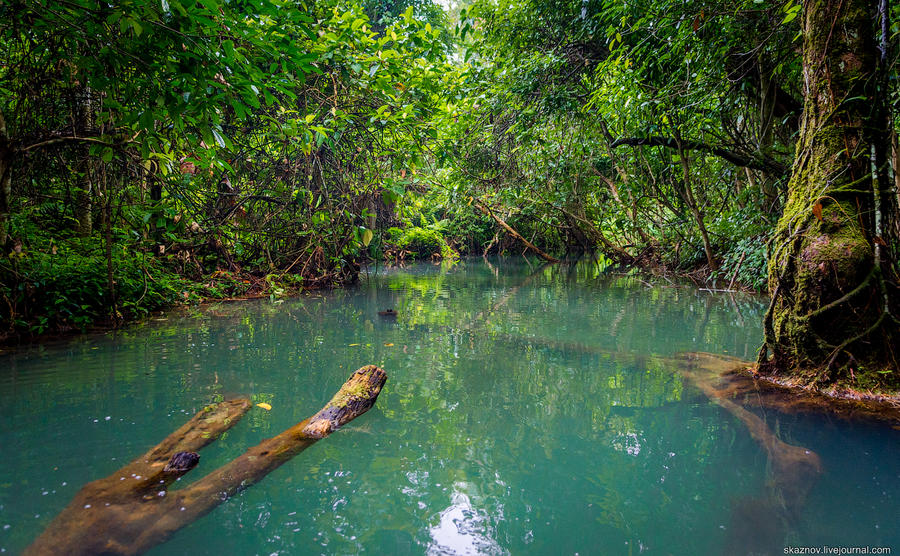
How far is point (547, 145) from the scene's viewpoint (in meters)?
7.50

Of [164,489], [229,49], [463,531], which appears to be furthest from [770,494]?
[229,49]

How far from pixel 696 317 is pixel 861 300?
3.01 m

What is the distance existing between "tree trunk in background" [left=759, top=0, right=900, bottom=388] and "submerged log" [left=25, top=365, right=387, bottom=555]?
274 cm

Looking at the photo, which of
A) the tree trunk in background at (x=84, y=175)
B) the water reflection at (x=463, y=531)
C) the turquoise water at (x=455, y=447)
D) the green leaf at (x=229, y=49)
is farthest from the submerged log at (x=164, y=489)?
the tree trunk in background at (x=84, y=175)

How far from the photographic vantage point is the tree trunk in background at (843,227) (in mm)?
2500

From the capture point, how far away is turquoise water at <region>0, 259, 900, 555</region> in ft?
4.92

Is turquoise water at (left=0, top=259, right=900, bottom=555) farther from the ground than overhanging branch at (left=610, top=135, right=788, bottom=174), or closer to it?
closer to it

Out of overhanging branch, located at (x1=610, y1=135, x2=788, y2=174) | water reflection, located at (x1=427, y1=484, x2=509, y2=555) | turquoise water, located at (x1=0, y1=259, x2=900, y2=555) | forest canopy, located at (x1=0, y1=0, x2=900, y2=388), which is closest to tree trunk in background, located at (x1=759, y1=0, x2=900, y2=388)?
forest canopy, located at (x1=0, y1=0, x2=900, y2=388)

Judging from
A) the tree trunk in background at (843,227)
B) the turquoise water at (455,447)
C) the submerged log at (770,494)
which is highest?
the tree trunk in background at (843,227)

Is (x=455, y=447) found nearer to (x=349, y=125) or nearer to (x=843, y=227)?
(x=843, y=227)

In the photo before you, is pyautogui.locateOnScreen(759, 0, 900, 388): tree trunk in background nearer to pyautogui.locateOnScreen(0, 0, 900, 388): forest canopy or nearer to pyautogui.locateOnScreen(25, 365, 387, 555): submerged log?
pyautogui.locateOnScreen(0, 0, 900, 388): forest canopy

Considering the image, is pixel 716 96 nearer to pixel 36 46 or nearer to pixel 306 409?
pixel 306 409

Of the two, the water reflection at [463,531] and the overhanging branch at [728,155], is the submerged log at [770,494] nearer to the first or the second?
the water reflection at [463,531]

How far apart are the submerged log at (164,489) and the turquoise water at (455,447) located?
62 millimetres
